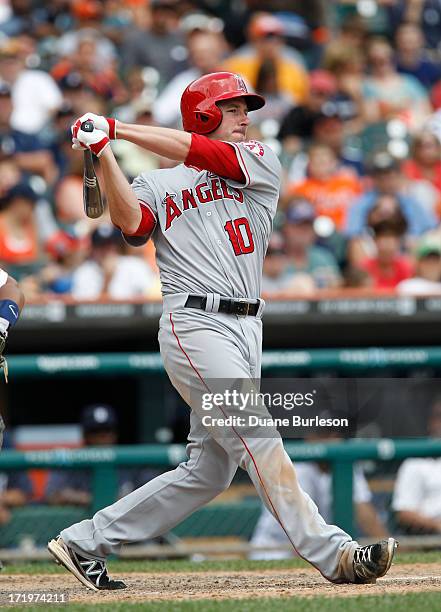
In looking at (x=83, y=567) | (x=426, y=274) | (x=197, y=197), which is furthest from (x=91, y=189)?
(x=426, y=274)

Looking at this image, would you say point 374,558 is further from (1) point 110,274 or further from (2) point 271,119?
(2) point 271,119

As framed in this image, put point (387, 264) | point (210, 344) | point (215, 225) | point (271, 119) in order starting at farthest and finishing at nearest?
1. point (271, 119)
2. point (387, 264)
3. point (215, 225)
4. point (210, 344)

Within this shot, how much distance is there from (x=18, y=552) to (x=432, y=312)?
2795 mm

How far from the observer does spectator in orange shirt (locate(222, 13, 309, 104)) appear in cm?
1132

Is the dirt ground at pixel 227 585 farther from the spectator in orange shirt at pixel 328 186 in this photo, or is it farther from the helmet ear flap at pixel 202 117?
the spectator in orange shirt at pixel 328 186

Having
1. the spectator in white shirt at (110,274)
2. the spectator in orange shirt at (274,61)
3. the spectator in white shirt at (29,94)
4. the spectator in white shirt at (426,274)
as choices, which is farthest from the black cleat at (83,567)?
the spectator in orange shirt at (274,61)

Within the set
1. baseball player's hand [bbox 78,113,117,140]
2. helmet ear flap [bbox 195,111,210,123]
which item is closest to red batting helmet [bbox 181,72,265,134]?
helmet ear flap [bbox 195,111,210,123]

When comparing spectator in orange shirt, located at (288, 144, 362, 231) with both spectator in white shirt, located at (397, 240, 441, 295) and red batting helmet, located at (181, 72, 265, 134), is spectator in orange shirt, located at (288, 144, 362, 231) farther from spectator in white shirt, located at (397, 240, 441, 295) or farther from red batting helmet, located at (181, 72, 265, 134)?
red batting helmet, located at (181, 72, 265, 134)

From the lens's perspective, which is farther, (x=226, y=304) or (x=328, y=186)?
(x=328, y=186)

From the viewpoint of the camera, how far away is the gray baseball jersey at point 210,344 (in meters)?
4.43

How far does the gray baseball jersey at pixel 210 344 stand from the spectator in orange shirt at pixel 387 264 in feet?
12.6

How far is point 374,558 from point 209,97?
5.98 ft

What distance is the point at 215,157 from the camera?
14.9 ft

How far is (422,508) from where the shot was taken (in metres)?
6.92
